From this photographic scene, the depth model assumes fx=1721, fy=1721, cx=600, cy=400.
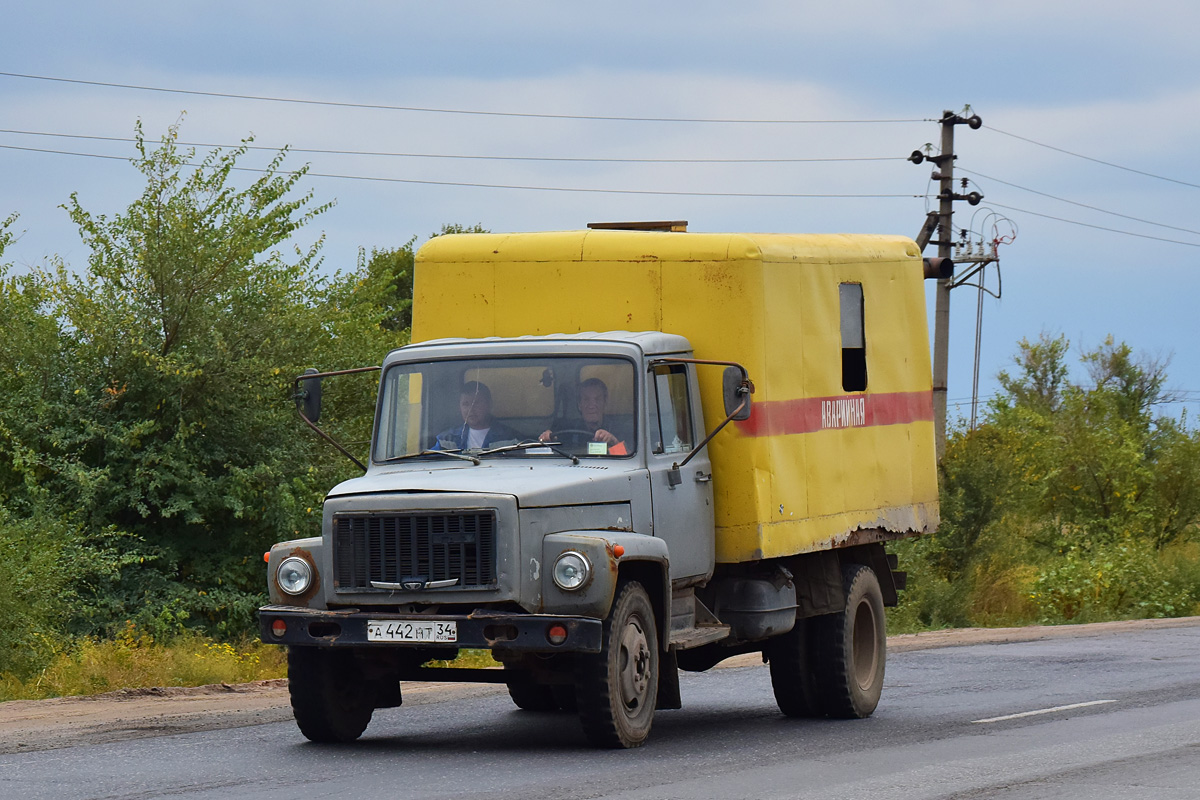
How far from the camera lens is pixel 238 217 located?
22109 mm

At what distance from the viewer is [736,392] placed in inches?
409

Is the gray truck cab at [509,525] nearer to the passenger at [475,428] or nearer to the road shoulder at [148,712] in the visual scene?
the passenger at [475,428]

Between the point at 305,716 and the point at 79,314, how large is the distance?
12087 millimetres

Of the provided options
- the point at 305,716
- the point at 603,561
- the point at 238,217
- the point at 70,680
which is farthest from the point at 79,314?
the point at 603,561

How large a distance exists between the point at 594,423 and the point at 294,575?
6.65ft

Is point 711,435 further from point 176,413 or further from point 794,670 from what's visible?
point 176,413

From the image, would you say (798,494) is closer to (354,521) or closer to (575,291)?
(575,291)

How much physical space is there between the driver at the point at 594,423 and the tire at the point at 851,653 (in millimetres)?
3015

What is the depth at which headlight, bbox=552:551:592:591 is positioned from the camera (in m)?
9.52

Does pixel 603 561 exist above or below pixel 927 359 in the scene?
below

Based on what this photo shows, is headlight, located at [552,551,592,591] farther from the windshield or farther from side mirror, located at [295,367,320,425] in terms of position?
side mirror, located at [295,367,320,425]

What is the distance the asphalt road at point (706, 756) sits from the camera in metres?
8.79

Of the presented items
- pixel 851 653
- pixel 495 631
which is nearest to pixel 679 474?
pixel 495 631

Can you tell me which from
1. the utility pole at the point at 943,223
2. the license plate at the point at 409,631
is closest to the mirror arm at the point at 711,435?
the license plate at the point at 409,631
